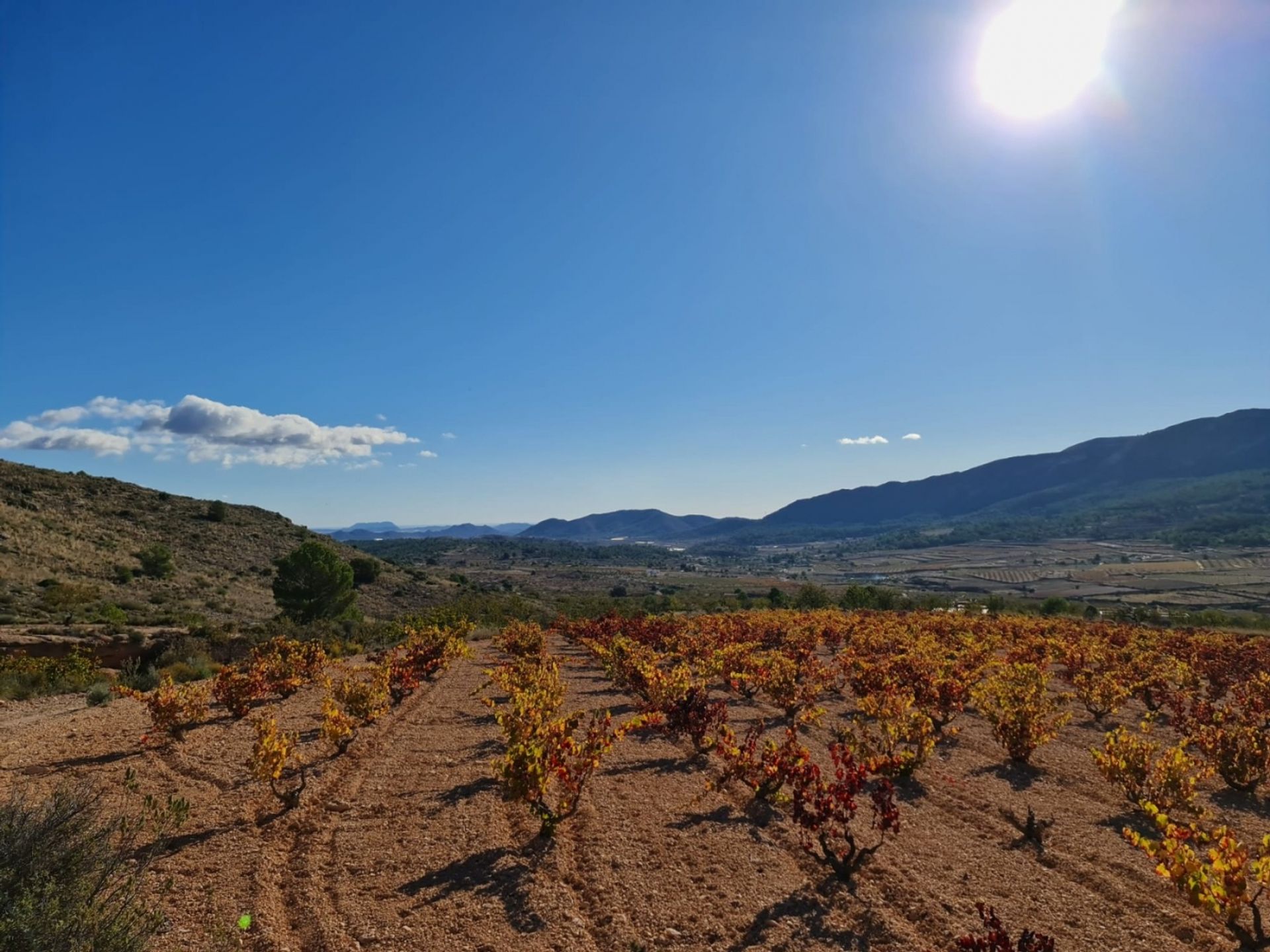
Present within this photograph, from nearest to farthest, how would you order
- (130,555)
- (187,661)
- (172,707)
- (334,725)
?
(334,725), (172,707), (187,661), (130,555)

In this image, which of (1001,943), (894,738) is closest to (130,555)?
(894,738)

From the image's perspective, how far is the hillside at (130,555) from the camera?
104ft

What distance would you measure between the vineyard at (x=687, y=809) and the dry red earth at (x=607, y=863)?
0.03 m

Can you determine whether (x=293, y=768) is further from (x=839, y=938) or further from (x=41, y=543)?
(x=41, y=543)

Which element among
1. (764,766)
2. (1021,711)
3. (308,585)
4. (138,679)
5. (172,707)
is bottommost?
(1021,711)

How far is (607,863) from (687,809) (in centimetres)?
180

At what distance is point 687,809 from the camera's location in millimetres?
8070

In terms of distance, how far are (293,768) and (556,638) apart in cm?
1971

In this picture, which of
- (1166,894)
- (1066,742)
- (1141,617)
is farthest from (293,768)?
(1141,617)

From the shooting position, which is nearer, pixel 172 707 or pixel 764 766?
pixel 764 766

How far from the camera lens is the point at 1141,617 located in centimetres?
4191

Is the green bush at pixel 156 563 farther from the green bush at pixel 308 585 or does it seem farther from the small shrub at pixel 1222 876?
the small shrub at pixel 1222 876

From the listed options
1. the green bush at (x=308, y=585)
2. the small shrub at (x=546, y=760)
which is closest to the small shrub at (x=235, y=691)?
the small shrub at (x=546, y=760)

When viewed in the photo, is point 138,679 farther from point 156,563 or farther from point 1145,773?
point 156,563
